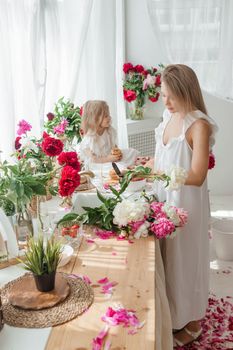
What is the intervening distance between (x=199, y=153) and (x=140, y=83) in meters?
2.29

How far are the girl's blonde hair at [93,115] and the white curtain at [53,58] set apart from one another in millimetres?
272

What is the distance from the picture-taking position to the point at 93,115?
2.65m

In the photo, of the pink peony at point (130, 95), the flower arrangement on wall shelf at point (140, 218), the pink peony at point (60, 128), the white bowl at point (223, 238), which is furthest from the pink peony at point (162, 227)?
the pink peony at point (130, 95)

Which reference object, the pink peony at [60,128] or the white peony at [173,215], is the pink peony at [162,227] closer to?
the white peony at [173,215]

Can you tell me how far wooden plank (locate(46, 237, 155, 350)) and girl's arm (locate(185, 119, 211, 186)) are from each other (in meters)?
0.35

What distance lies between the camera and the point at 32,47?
7.77 ft

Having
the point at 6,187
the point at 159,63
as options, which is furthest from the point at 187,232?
the point at 159,63

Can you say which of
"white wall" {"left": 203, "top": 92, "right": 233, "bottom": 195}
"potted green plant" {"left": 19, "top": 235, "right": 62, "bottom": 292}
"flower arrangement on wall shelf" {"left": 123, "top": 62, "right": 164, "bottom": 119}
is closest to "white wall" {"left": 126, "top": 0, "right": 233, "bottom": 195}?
"white wall" {"left": 203, "top": 92, "right": 233, "bottom": 195}

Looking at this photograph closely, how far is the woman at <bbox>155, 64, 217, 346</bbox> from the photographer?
1.83 metres

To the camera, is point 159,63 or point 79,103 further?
point 159,63

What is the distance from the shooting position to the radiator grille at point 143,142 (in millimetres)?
4062

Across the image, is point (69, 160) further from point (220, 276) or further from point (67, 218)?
point (220, 276)

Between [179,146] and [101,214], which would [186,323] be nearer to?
[101,214]

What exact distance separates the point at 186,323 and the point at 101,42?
2.28m
